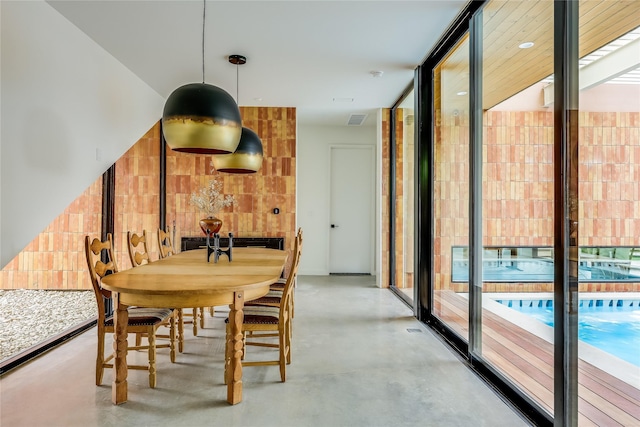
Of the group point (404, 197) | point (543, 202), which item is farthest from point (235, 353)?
point (404, 197)

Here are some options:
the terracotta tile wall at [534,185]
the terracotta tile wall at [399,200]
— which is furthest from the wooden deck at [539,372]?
the terracotta tile wall at [399,200]

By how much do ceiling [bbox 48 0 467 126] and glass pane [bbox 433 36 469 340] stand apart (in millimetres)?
368

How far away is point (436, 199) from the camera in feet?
13.5

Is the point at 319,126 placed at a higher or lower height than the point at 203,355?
higher

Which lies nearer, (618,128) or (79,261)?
(618,128)

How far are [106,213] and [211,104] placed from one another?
3.14m

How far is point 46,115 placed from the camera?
10.3 feet

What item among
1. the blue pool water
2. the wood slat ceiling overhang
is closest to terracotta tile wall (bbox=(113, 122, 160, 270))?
the wood slat ceiling overhang

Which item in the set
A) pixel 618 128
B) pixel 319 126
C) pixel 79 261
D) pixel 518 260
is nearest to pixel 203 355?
pixel 79 261

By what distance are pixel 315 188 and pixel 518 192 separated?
4641 millimetres

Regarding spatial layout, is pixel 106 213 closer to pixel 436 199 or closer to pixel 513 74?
pixel 436 199

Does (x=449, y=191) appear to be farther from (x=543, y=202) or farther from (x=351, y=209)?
(x=351, y=209)

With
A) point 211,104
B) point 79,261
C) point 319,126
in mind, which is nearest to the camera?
point 211,104

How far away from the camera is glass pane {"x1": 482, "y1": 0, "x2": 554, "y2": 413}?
7.79 feet
